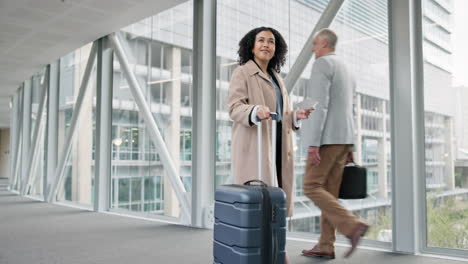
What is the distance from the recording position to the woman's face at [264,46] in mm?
2373

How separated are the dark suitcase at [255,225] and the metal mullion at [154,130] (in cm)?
300

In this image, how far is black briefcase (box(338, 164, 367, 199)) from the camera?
2.50 metres

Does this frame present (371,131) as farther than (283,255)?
Yes

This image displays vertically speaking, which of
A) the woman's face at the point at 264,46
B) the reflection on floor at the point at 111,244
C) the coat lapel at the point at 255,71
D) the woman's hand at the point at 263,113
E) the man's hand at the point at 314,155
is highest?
the woman's face at the point at 264,46

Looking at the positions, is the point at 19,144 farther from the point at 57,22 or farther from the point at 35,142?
the point at 57,22

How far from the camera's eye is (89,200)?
717cm

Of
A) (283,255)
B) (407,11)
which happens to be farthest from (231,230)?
(407,11)

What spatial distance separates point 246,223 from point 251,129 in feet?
1.84

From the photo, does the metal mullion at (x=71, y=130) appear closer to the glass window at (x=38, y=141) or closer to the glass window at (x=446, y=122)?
the glass window at (x=38, y=141)

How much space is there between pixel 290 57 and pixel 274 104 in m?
1.84

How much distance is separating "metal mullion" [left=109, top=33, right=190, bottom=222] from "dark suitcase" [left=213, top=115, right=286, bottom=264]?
9.84 feet

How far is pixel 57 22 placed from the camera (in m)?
6.19

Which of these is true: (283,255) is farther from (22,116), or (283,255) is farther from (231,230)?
(22,116)

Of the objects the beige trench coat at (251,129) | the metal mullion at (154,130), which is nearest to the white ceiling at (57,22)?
the metal mullion at (154,130)
